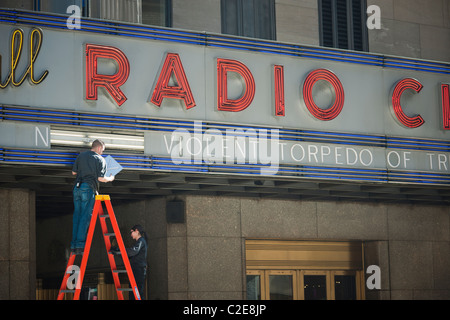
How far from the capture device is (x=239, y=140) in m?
18.3

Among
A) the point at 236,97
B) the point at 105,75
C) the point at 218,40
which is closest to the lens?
the point at 105,75

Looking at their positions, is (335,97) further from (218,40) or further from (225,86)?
(218,40)

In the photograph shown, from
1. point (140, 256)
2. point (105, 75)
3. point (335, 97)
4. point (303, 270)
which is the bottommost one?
point (303, 270)

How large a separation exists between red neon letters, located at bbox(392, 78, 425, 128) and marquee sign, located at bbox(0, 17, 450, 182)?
0.02 meters

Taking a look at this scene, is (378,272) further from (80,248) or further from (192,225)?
(80,248)

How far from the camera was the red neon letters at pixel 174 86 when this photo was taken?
57.5ft

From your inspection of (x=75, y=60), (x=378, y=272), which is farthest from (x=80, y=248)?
(x=378, y=272)

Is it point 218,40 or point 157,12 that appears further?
point 157,12

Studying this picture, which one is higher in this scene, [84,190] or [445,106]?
[445,106]

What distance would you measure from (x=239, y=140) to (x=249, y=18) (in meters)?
4.65

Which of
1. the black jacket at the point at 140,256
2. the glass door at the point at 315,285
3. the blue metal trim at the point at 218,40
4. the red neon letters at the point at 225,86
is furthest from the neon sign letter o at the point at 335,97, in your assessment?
the black jacket at the point at 140,256

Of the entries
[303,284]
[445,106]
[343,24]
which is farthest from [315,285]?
[343,24]

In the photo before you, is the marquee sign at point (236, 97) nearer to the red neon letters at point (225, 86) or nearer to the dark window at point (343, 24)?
the red neon letters at point (225, 86)

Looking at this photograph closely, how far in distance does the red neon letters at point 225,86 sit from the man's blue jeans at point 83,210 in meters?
3.54
